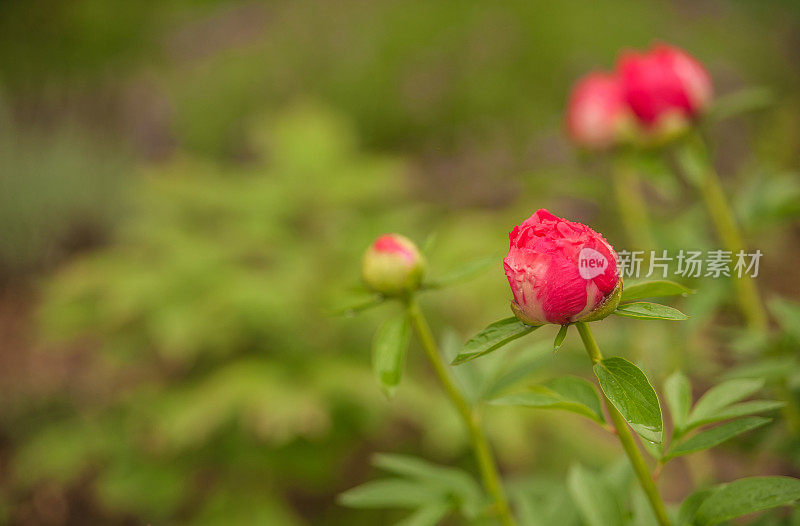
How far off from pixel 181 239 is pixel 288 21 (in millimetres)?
2526

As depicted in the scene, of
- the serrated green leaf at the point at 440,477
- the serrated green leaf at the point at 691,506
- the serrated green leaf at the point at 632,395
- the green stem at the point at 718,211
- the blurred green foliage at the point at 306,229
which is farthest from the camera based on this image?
the blurred green foliage at the point at 306,229

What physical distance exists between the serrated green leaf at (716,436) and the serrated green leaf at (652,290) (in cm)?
11

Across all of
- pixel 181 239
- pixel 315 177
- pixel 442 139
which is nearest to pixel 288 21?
pixel 442 139

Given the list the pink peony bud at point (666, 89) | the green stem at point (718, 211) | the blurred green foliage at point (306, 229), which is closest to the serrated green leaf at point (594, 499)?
the blurred green foliage at point (306, 229)

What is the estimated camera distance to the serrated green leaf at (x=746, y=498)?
1.49 ft

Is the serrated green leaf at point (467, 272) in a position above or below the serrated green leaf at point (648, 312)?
above

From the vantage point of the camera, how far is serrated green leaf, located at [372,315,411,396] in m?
0.53

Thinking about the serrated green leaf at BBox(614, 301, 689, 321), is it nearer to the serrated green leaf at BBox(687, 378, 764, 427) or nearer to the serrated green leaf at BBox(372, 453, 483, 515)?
the serrated green leaf at BBox(687, 378, 764, 427)

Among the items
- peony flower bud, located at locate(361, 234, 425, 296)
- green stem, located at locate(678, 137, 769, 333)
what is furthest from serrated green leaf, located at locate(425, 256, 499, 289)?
green stem, located at locate(678, 137, 769, 333)

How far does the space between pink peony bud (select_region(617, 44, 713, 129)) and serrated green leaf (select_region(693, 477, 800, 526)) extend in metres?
0.49

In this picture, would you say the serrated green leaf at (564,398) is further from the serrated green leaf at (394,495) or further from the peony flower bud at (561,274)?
the serrated green leaf at (394,495)

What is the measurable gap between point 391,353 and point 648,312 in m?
0.20

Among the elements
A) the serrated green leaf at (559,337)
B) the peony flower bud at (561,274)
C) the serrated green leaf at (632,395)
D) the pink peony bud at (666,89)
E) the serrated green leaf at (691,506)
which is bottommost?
the serrated green leaf at (691,506)

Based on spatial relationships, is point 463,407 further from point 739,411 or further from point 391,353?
point 739,411
